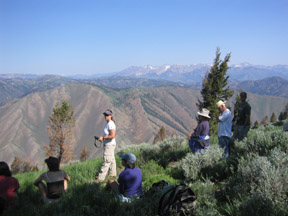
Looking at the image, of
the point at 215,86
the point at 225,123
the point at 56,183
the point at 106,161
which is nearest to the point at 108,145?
the point at 106,161

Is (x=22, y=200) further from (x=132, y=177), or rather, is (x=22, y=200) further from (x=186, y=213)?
(x=186, y=213)

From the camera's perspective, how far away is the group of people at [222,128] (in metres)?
6.15

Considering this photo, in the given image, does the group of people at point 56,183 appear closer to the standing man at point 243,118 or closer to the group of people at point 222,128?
the group of people at point 222,128

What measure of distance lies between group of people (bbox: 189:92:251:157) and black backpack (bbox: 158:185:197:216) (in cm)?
288

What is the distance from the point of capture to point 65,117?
101 feet

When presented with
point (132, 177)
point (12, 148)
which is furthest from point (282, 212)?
point (12, 148)

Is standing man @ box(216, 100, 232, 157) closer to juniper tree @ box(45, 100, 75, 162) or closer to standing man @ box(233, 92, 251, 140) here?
standing man @ box(233, 92, 251, 140)

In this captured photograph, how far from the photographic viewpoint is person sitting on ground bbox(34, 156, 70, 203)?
444 centimetres

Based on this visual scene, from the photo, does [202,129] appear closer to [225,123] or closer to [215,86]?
[225,123]

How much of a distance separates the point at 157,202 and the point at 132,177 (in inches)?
43.3

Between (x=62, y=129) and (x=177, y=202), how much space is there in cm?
3107

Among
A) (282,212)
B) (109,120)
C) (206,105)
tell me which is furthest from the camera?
(206,105)

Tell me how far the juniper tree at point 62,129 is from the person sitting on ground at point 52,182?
88.0 feet

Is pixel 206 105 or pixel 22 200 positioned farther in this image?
pixel 206 105
